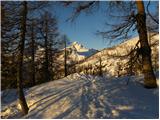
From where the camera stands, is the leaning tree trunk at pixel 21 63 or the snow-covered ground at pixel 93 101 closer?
the snow-covered ground at pixel 93 101

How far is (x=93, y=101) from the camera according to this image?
53.4 ft

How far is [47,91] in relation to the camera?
2072 cm

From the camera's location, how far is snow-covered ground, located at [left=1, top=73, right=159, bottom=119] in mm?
14697

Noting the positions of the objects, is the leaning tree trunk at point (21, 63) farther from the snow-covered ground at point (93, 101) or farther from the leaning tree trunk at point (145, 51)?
the leaning tree trunk at point (145, 51)

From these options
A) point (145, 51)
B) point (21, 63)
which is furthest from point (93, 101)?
point (21, 63)

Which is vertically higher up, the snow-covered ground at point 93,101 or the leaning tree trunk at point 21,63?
the leaning tree trunk at point 21,63

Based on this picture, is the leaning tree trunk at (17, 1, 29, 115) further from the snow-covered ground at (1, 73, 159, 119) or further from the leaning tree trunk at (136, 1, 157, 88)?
the leaning tree trunk at (136, 1, 157, 88)

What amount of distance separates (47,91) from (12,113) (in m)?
2.80

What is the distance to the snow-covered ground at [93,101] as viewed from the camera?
48.2ft

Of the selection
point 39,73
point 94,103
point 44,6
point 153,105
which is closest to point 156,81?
point 153,105

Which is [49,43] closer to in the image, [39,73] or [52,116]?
[39,73]

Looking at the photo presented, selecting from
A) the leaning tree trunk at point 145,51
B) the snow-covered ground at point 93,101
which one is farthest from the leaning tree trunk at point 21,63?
the leaning tree trunk at point 145,51

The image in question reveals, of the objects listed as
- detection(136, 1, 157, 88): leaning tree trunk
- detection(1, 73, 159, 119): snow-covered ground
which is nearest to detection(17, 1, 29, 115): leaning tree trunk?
detection(1, 73, 159, 119): snow-covered ground

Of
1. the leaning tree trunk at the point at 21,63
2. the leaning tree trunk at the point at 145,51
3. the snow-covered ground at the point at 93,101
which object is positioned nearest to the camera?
the snow-covered ground at the point at 93,101
